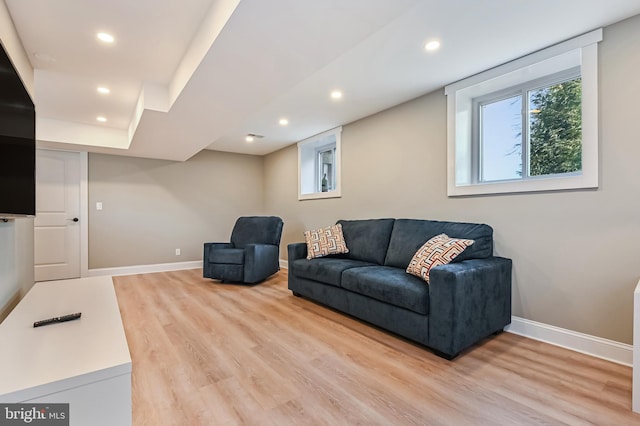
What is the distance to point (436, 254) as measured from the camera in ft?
7.77

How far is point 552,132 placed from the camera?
8.32 ft

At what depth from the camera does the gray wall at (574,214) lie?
Answer: 1994mm

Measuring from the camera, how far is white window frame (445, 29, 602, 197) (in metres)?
2.12

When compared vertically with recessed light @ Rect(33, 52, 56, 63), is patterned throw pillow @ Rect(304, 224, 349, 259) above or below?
below

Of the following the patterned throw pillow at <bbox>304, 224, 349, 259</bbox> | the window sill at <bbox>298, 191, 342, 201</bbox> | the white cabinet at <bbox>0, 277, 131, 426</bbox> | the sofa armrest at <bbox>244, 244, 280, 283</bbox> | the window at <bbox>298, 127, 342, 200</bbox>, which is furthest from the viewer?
the window at <bbox>298, 127, 342, 200</bbox>

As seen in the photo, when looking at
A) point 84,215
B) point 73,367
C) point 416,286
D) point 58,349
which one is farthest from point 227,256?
point 73,367

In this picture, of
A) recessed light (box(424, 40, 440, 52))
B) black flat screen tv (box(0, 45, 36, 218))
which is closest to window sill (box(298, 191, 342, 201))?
recessed light (box(424, 40, 440, 52))

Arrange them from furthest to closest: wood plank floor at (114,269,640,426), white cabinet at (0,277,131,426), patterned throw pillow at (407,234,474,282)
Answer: patterned throw pillow at (407,234,474,282)
wood plank floor at (114,269,640,426)
white cabinet at (0,277,131,426)

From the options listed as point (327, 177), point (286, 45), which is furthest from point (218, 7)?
point (327, 177)

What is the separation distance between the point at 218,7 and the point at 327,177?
3.47m

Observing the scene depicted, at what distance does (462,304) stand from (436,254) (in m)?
0.44

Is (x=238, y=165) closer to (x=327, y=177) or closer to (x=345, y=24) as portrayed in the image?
(x=327, y=177)

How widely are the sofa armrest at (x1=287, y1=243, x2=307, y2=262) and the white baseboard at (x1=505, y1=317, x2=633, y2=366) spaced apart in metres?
2.18

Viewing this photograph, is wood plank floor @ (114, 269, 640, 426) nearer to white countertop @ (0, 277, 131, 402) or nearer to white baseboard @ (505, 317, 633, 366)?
white baseboard @ (505, 317, 633, 366)
